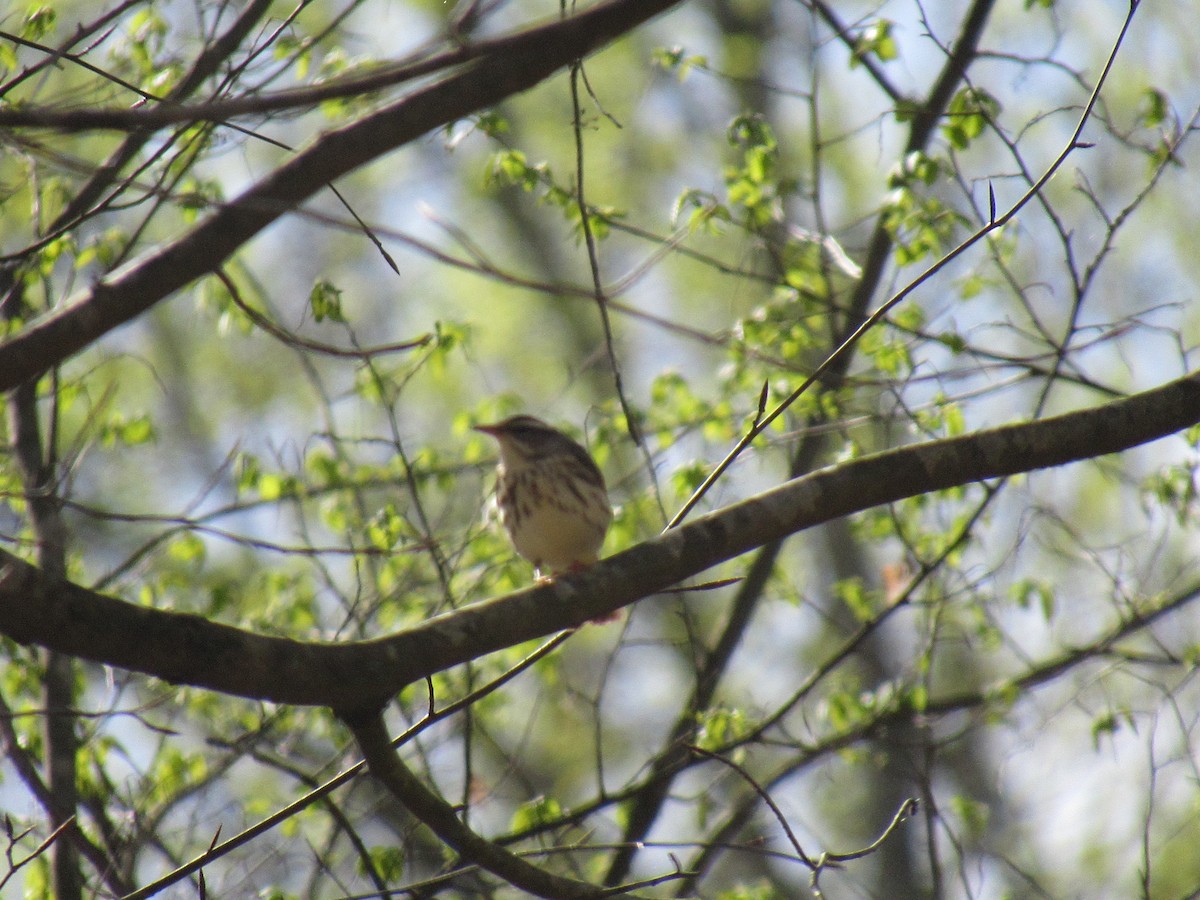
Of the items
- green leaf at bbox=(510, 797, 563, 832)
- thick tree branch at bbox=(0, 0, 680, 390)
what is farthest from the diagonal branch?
green leaf at bbox=(510, 797, 563, 832)

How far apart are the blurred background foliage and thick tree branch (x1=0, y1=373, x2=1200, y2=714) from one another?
993mm

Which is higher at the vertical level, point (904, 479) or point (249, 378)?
point (249, 378)

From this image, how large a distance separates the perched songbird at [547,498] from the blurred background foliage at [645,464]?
477mm

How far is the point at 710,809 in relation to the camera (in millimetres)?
7516

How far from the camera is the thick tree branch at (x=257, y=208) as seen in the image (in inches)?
114

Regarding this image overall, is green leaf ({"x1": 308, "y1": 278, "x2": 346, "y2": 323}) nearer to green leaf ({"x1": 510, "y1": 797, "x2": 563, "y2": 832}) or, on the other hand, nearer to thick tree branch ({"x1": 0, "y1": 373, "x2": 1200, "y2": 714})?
green leaf ({"x1": 510, "y1": 797, "x2": 563, "y2": 832})

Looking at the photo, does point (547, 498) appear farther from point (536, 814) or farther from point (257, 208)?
point (257, 208)

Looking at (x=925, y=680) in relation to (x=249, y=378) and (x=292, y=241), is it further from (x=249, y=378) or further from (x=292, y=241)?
(x=292, y=241)

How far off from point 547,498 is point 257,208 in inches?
132

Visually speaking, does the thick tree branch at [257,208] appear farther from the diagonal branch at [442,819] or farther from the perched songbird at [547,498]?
the perched songbird at [547,498]

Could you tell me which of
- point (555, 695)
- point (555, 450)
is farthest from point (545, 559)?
point (555, 695)

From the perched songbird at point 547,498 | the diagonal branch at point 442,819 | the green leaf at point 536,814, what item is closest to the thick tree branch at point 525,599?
the diagonal branch at point 442,819

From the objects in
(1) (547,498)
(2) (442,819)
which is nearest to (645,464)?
(1) (547,498)

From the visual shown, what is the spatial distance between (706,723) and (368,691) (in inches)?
144
